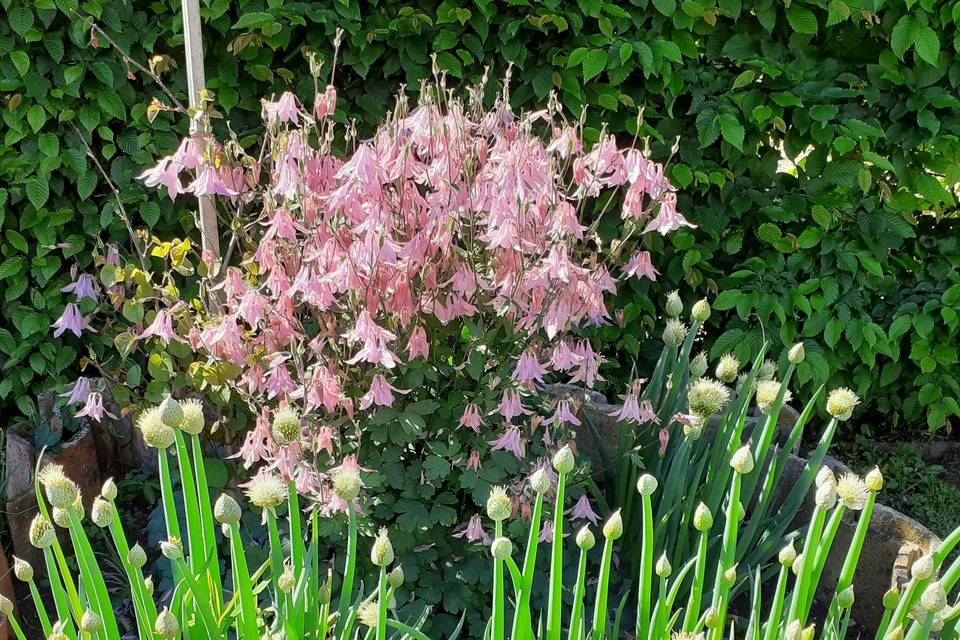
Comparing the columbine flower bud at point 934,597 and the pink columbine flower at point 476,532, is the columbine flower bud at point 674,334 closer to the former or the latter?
the pink columbine flower at point 476,532

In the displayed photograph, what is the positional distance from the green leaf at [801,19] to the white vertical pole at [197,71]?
6.18 ft

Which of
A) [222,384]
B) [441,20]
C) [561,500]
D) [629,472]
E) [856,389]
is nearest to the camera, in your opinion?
[561,500]

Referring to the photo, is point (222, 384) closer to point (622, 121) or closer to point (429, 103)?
point (429, 103)

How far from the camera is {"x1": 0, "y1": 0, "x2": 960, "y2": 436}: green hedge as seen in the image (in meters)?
2.77

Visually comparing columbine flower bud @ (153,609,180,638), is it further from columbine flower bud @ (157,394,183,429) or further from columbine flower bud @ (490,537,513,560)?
columbine flower bud @ (490,537,513,560)

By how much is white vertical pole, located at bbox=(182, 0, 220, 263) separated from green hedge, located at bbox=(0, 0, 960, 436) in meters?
0.47

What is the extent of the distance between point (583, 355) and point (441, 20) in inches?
51.9

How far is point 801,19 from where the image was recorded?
2906 mm

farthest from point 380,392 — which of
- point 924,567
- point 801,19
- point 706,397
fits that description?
point 801,19

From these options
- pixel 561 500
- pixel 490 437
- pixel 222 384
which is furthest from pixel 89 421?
pixel 561 500

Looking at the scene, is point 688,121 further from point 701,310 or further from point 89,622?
point 89,622

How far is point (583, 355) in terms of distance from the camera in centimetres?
200

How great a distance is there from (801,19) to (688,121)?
477 millimetres

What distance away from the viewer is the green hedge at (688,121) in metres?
2.77
